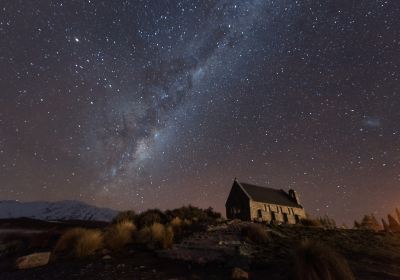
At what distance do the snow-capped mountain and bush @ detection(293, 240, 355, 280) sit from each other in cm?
13777

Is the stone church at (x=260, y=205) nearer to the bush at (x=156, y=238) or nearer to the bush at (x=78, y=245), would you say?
the bush at (x=156, y=238)

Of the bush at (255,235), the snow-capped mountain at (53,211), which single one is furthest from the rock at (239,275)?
the snow-capped mountain at (53,211)

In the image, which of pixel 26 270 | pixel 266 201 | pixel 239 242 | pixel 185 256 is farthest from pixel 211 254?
pixel 266 201

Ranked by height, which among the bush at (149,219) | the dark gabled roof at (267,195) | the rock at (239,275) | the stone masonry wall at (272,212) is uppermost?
the dark gabled roof at (267,195)

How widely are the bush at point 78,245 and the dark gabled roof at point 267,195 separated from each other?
32.5 m

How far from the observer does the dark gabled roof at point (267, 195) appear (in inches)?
1719

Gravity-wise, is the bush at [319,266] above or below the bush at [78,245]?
below

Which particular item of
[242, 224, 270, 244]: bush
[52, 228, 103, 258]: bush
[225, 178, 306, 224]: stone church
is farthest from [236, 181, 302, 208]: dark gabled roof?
[52, 228, 103, 258]: bush

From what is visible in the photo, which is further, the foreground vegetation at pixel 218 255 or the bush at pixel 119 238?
the bush at pixel 119 238

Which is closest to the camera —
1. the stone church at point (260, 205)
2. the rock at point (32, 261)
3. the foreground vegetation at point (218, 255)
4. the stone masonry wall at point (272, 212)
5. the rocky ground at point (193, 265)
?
the foreground vegetation at point (218, 255)

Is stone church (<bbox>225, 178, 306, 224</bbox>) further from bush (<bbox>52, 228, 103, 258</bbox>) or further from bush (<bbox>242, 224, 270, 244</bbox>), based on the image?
bush (<bbox>52, 228, 103, 258</bbox>)

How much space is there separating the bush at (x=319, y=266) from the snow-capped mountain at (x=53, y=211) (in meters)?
138

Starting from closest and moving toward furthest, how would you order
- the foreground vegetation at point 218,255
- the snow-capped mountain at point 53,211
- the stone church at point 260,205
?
1. the foreground vegetation at point 218,255
2. the stone church at point 260,205
3. the snow-capped mountain at point 53,211

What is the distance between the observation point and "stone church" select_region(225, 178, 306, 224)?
40844 mm
